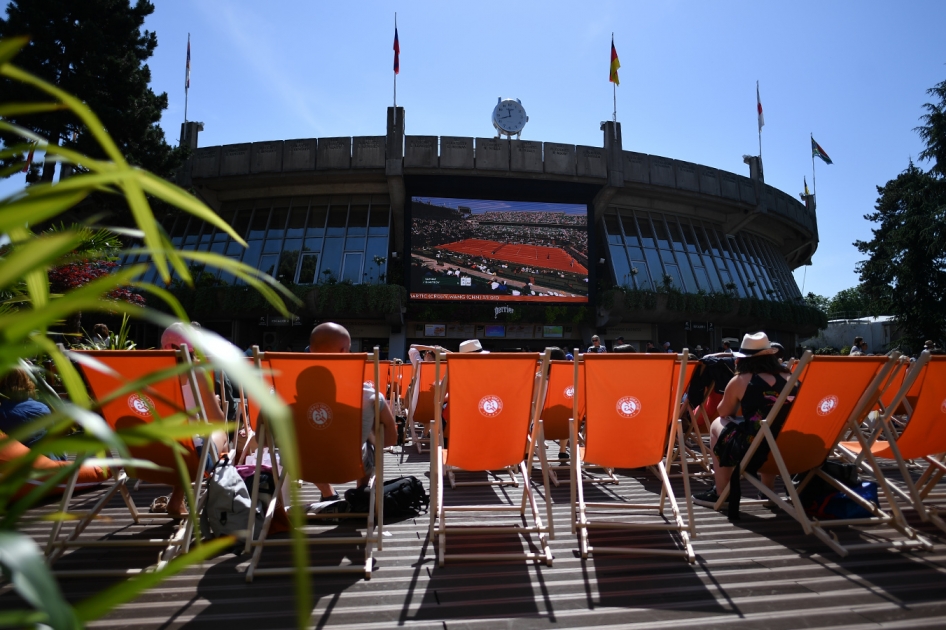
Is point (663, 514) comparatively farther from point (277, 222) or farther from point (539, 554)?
point (277, 222)

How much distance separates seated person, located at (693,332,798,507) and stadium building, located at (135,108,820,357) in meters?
15.0

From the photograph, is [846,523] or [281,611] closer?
[281,611]

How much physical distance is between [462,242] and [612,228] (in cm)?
630

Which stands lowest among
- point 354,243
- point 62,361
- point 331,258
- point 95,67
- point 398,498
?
point 398,498

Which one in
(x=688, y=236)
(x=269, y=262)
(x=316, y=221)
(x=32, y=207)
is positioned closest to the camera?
(x=32, y=207)

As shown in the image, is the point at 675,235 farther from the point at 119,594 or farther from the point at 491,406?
the point at 119,594

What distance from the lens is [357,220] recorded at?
21547 mm

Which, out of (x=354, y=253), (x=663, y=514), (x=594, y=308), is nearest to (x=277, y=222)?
(x=354, y=253)

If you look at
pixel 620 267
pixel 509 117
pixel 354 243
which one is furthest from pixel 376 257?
pixel 620 267

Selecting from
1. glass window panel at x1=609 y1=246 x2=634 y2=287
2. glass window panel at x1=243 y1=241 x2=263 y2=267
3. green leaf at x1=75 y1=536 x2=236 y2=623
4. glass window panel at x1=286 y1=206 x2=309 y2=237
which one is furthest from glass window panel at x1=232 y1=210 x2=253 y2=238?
green leaf at x1=75 y1=536 x2=236 y2=623

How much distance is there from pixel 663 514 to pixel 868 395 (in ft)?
4.32

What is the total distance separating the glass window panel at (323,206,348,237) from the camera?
21.3 metres

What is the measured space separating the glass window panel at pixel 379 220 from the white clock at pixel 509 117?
190 inches

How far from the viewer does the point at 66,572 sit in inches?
99.9
